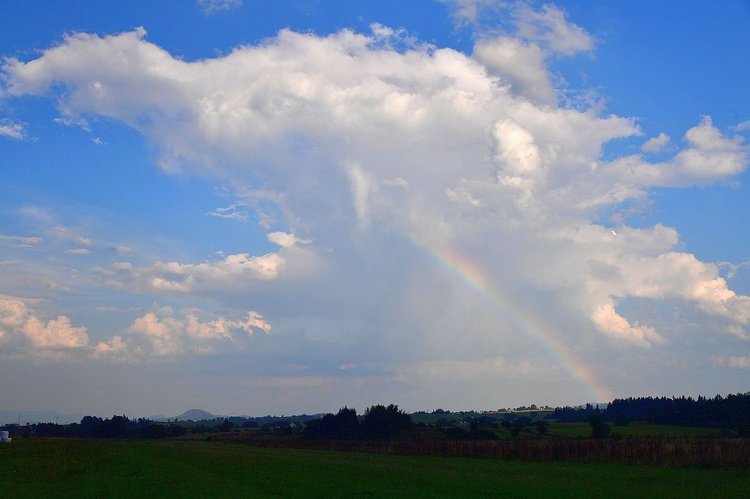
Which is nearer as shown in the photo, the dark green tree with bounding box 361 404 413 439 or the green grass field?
the green grass field

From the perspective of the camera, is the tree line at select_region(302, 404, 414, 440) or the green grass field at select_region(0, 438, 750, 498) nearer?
the green grass field at select_region(0, 438, 750, 498)

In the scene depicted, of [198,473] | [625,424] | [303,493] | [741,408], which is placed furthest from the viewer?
[625,424]

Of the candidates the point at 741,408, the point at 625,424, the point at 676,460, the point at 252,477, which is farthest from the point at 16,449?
the point at 741,408

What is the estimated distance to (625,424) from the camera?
142 meters

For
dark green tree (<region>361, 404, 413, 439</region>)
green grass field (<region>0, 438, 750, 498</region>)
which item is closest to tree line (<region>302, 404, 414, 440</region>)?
dark green tree (<region>361, 404, 413, 439</region>)

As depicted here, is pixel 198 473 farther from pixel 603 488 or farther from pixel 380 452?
pixel 380 452

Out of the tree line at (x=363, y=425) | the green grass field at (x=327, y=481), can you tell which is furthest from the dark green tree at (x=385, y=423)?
the green grass field at (x=327, y=481)

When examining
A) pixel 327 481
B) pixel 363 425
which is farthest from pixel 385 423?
pixel 327 481

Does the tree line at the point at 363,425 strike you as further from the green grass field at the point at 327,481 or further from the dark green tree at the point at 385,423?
the green grass field at the point at 327,481

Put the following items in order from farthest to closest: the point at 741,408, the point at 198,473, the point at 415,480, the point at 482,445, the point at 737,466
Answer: the point at 741,408 → the point at 482,445 → the point at 737,466 → the point at 198,473 → the point at 415,480

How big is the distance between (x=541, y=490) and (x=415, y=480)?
8.81 m

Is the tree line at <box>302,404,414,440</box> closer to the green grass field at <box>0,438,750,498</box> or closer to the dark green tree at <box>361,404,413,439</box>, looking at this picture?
the dark green tree at <box>361,404,413,439</box>

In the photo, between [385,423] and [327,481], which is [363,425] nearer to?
[385,423]

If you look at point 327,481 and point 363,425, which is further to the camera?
point 363,425
